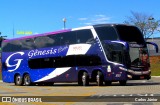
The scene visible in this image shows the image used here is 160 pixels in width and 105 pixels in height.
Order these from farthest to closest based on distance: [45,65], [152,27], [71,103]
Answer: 1. [152,27]
2. [45,65]
3. [71,103]

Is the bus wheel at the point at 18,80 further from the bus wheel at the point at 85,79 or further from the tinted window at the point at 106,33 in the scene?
the tinted window at the point at 106,33

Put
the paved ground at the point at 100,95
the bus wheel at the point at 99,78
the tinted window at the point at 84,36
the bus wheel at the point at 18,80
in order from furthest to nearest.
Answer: the bus wheel at the point at 18,80, the tinted window at the point at 84,36, the bus wheel at the point at 99,78, the paved ground at the point at 100,95

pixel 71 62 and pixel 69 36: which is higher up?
pixel 69 36

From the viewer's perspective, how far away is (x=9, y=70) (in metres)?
35.2

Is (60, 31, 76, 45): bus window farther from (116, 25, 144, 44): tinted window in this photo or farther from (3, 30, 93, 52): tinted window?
(116, 25, 144, 44): tinted window

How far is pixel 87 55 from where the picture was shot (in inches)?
1095

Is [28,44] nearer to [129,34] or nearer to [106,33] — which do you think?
[106,33]

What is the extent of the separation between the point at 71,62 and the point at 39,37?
4475 mm

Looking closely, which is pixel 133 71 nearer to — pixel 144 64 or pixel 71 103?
pixel 144 64

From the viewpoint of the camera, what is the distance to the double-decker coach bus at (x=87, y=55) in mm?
26531

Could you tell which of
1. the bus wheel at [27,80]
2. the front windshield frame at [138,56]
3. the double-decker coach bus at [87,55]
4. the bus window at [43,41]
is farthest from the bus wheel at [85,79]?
the bus wheel at [27,80]

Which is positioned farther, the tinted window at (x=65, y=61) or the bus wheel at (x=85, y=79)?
the bus wheel at (x=85, y=79)

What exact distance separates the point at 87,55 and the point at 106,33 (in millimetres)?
2191

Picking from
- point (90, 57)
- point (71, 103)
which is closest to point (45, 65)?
point (90, 57)
